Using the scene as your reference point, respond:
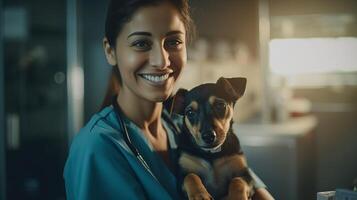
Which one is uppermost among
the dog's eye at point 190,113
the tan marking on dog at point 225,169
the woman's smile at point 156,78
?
the woman's smile at point 156,78

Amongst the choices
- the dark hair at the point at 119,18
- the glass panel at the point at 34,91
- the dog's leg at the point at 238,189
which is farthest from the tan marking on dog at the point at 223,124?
the glass panel at the point at 34,91

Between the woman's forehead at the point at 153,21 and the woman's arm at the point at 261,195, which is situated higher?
the woman's forehead at the point at 153,21

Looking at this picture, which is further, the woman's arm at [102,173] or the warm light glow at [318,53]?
the warm light glow at [318,53]

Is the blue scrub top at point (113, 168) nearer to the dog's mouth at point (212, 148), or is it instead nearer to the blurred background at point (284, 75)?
the dog's mouth at point (212, 148)

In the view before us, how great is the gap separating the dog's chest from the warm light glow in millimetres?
404

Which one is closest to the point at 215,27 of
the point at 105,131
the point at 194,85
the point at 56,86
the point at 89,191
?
the point at 194,85

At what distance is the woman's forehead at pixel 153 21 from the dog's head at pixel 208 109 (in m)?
0.18

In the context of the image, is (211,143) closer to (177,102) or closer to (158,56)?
(177,102)

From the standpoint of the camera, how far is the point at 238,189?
49.3 inches

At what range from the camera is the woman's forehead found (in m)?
1.18

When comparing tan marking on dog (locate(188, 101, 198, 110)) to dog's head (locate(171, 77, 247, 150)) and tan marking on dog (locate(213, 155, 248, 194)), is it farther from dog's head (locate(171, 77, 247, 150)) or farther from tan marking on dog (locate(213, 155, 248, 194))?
tan marking on dog (locate(213, 155, 248, 194))

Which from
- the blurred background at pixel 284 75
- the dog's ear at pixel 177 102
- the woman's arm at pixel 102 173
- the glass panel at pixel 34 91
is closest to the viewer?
the woman's arm at pixel 102 173

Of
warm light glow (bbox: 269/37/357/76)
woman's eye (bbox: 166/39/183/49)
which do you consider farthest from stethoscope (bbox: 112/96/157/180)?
warm light glow (bbox: 269/37/357/76)

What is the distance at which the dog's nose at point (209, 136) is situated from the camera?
4.07 feet
